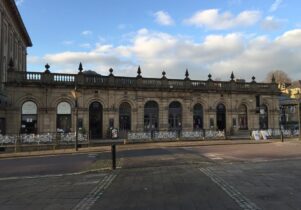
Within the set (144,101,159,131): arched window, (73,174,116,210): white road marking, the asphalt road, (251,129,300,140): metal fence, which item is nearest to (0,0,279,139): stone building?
(144,101,159,131): arched window

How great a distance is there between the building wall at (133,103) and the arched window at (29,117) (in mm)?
432

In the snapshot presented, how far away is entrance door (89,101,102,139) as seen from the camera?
1624 inches

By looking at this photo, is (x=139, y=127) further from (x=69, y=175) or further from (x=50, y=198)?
(x=50, y=198)

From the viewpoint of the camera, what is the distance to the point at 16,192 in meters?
11.3

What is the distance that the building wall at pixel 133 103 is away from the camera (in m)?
38.5

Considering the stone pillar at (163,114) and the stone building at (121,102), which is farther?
the stone pillar at (163,114)

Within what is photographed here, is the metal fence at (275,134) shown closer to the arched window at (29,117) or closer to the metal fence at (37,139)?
the metal fence at (37,139)

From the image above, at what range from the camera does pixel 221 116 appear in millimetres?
47438

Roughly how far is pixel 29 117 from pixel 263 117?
3025cm

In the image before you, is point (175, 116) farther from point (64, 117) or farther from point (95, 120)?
point (64, 117)

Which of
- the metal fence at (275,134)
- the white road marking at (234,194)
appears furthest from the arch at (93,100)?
the white road marking at (234,194)

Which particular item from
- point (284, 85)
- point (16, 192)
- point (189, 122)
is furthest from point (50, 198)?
point (284, 85)

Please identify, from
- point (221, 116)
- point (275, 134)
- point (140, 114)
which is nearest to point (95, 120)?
point (140, 114)

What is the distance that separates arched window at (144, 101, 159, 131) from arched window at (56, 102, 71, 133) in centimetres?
904
